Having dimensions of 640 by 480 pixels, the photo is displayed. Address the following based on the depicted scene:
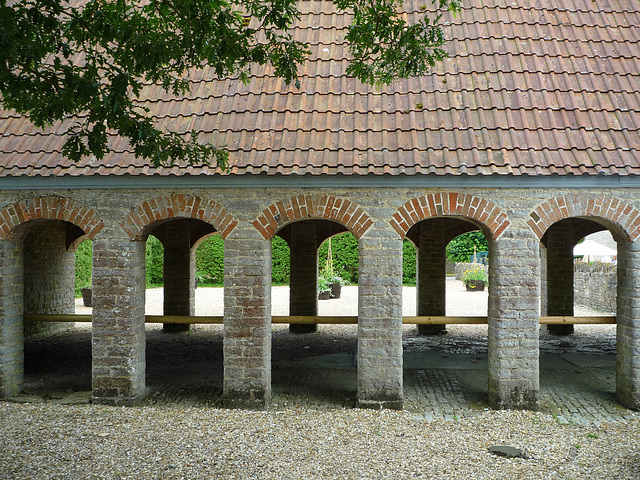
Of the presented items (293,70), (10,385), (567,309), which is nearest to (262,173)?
(293,70)

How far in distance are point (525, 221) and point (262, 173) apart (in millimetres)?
3552

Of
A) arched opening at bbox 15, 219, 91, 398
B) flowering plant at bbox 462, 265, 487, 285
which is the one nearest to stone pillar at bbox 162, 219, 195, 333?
arched opening at bbox 15, 219, 91, 398

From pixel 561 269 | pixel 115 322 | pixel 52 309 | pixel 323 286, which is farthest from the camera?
pixel 323 286

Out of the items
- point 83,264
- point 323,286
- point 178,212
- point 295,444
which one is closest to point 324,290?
point 323,286

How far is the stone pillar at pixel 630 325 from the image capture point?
6.86m

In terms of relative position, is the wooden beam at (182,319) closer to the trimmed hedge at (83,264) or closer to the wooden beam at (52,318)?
the wooden beam at (52,318)

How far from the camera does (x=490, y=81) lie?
25.2ft

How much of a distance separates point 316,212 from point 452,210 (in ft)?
5.92

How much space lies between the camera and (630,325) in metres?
6.91

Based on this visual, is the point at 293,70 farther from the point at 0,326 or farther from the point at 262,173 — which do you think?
the point at 0,326

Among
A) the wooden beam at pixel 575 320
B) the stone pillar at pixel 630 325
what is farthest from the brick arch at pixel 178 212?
the stone pillar at pixel 630 325

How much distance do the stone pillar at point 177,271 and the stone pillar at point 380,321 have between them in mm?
7248

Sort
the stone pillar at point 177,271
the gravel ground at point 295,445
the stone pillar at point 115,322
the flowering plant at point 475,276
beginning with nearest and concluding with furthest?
the gravel ground at point 295,445 → the stone pillar at point 115,322 → the stone pillar at point 177,271 → the flowering plant at point 475,276

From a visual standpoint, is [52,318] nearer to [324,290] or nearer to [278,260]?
[324,290]
